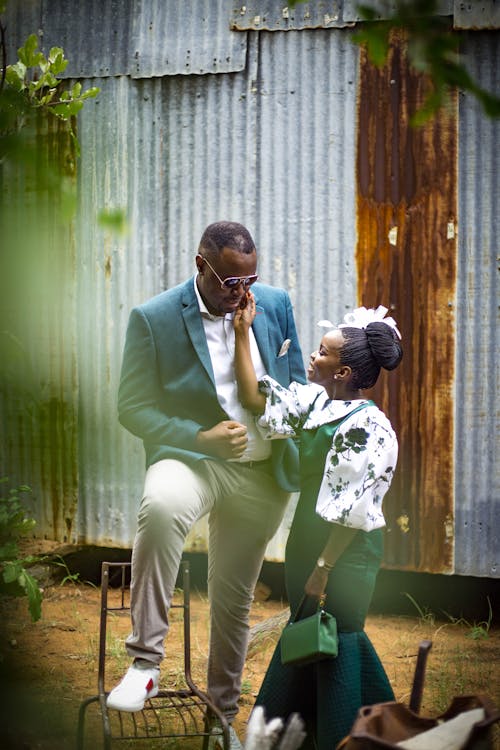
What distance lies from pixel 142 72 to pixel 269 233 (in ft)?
4.29

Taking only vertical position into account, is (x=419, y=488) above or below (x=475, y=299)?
below

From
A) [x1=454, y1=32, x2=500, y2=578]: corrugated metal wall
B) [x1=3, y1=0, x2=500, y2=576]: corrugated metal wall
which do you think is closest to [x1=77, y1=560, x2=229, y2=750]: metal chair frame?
[x1=3, y1=0, x2=500, y2=576]: corrugated metal wall

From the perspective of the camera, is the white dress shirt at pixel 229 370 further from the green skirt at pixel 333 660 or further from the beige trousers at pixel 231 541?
the green skirt at pixel 333 660

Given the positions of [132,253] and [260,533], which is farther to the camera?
[132,253]

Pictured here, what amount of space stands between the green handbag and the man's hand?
2.37 ft

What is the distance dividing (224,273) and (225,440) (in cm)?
69

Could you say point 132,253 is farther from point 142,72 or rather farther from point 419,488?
point 419,488

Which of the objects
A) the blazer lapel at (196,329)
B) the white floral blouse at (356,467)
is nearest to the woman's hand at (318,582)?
the white floral blouse at (356,467)

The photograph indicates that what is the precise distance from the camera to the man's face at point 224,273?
346 cm

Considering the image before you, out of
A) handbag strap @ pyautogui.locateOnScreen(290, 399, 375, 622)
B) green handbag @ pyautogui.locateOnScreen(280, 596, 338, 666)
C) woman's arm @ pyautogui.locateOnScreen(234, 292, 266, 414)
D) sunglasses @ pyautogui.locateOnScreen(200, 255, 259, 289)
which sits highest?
sunglasses @ pyautogui.locateOnScreen(200, 255, 259, 289)

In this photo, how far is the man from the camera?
3.48 m

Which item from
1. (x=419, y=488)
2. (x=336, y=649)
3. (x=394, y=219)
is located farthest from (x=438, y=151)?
(x=336, y=649)

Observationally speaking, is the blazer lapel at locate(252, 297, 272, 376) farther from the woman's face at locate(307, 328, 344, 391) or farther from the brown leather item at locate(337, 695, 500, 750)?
the brown leather item at locate(337, 695, 500, 750)

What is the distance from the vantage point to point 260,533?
366cm
